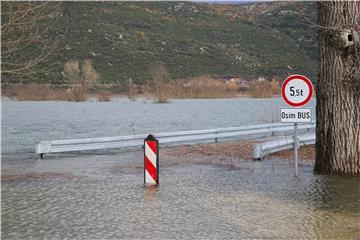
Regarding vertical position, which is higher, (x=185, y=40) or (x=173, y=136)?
(x=185, y=40)

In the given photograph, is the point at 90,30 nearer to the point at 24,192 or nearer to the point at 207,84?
the point at 207,84

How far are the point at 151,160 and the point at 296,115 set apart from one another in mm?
3460

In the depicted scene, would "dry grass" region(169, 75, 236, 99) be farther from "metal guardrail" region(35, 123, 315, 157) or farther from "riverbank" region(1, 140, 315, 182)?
"riverbank" region(1, 140, 315, 182)

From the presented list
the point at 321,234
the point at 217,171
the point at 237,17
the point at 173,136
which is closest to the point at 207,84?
the point at 237,17

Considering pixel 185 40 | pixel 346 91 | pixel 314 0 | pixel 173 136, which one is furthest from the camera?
pixel 185 40

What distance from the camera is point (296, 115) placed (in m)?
12.1

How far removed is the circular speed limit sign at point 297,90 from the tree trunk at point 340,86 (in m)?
0.59

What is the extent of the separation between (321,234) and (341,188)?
11.7ft

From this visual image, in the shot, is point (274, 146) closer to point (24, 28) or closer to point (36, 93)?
point (24, 28)

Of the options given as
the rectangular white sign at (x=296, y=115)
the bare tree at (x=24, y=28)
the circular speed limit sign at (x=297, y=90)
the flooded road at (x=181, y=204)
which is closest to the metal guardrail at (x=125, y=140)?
the flooded road at (x=181, y=204)

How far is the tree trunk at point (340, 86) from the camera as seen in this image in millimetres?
11578

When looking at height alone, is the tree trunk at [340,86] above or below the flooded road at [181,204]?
above

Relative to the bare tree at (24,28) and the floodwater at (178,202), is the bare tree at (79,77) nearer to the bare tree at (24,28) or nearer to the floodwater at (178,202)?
the floodwater at (178,202)

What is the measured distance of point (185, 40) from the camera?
358 ft
